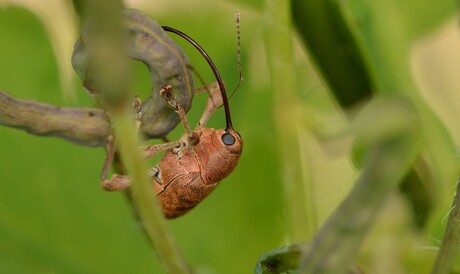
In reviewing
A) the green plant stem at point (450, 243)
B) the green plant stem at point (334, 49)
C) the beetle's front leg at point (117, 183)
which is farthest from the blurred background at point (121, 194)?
the green plant stem at point (450, 243)

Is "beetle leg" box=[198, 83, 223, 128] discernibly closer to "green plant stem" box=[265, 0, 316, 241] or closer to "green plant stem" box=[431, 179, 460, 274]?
"green plant stem" box=[265, 0, 316, 241]

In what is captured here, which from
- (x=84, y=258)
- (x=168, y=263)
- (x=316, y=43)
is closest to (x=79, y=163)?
(x=84, y=258)

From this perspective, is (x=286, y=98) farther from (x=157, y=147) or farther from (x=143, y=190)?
(x=143, y=190)

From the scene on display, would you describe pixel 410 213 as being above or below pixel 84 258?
above

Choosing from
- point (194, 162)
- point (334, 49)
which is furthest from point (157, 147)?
point (334, 49)

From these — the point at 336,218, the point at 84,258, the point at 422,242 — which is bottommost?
the point at 84,258

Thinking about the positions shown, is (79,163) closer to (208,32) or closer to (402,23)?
(208,32)

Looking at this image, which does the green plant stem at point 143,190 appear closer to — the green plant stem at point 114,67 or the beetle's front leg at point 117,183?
the green plant stem at point 114,67
